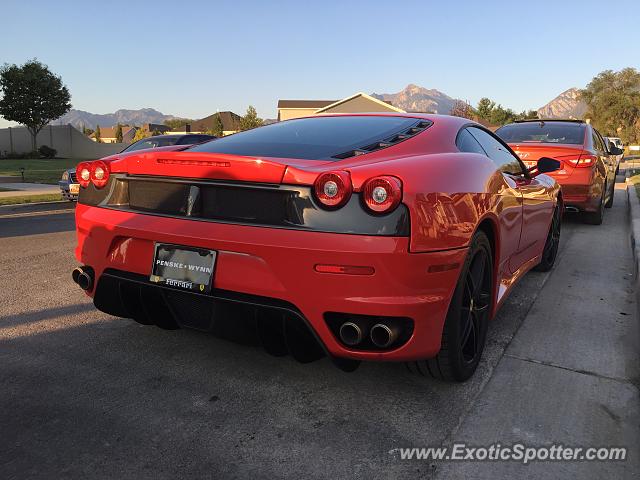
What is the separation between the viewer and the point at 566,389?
284 cm

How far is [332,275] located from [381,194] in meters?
0.40

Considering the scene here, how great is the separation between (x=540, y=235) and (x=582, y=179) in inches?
123

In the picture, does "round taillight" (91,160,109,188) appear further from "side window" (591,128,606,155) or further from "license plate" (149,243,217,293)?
"side window" (591,128,606,155)

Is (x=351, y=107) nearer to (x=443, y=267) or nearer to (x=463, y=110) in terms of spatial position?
(x=463, y=110)

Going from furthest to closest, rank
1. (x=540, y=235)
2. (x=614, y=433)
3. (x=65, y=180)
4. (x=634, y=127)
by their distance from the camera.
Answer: (x=634, y=127), (x=65, y=180), (x=540, y=235), (x=614, y=433)

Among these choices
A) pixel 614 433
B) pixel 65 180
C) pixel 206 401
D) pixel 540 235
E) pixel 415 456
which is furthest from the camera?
pixel 65 180

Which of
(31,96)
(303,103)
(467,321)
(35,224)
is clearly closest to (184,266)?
(467,321)

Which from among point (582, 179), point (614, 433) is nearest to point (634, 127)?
point (582, 179)

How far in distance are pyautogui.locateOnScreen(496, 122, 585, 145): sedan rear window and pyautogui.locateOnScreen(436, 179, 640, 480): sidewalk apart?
126 inches

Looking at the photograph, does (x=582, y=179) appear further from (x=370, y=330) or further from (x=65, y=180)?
(x=65, y=180)

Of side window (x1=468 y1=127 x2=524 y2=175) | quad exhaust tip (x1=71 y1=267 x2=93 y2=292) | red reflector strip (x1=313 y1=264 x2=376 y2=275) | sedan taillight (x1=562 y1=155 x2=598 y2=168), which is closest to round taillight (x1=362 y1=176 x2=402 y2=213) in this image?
red reflector strip (x1=313 y1=264 x2=376 y2=275)

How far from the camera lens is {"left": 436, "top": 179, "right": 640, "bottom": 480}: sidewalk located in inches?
86.4

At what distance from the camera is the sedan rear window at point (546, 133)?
294 inches

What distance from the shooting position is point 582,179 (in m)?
7.04
